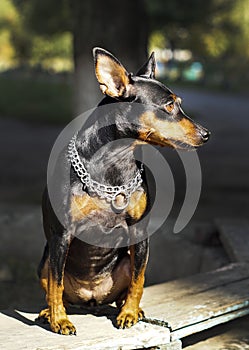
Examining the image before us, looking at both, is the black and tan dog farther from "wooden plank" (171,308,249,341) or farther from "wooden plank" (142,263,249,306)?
"wooden plank" (142,263,249,306)

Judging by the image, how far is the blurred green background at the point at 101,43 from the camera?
27.3 feet

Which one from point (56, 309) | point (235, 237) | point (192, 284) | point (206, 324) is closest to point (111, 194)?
point (56, 309)

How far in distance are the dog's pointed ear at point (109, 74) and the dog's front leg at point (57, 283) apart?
0.73 m

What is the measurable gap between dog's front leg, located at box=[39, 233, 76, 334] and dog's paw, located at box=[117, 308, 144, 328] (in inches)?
10.2

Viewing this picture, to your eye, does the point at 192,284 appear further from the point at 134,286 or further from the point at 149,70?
the point at 149,70

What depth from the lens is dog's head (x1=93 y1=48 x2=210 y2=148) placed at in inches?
133

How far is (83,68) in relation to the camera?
8.53 m

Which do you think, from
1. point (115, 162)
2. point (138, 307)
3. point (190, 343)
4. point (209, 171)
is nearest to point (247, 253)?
point (190, 343)

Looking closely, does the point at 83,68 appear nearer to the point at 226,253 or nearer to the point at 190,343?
the point at 226,253

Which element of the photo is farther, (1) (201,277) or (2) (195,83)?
(2) (195,83)

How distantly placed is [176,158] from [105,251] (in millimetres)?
7714

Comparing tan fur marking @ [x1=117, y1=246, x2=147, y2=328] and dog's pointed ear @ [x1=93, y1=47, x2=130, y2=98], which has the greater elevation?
dog's pointed ear @ [x1=93, y1=47, x2=130, y2=98]

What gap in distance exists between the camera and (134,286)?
3.75 meters

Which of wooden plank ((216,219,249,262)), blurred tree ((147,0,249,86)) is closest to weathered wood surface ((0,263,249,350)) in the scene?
wooden plank ((216,219,249,262))
